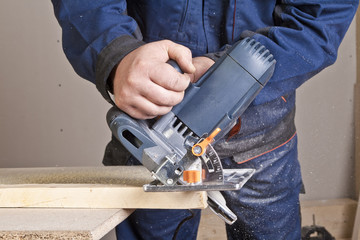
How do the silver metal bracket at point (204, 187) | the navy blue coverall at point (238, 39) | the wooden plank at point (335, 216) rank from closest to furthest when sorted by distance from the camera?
the silver metal bracket at point (204, 187)
the navy blue coverall at point (238, 39)
the wooden plank at point (335, 216)

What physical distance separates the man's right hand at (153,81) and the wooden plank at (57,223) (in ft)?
0.73

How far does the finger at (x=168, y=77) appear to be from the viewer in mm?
1018

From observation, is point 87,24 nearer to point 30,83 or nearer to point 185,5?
point 185,5

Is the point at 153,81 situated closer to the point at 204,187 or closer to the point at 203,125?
the point at 203,125

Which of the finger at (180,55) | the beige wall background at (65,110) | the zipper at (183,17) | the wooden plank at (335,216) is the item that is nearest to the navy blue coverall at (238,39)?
the zipper at (183,17)

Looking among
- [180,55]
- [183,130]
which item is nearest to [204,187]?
[183,130]

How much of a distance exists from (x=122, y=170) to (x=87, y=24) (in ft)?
1.28

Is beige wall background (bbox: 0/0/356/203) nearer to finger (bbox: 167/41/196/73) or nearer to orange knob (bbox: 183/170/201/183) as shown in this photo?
finger (bbox: 167/41/196/73)

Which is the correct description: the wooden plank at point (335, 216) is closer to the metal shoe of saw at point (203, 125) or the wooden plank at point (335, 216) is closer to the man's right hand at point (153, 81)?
the metal shoe of saw at point (203, 125)

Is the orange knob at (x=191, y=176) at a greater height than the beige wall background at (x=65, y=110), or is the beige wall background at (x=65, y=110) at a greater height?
the orange knob at (x=191, y=176)

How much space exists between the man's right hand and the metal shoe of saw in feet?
0.07

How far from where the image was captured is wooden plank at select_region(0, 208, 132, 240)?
2.63 feet

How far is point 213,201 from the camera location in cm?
102

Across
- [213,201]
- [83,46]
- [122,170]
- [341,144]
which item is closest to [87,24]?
[83,46]
